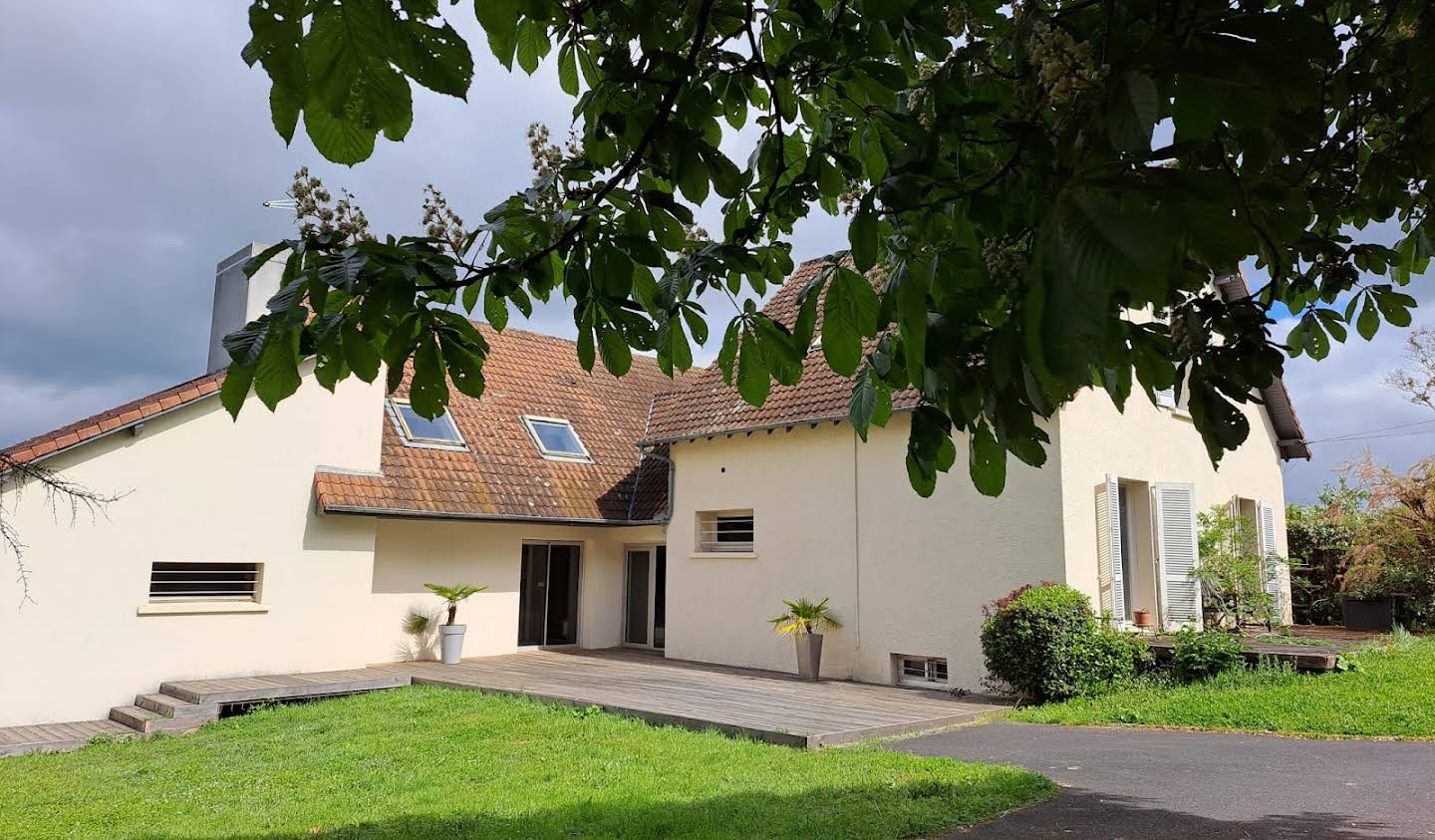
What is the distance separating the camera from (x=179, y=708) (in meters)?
11.1

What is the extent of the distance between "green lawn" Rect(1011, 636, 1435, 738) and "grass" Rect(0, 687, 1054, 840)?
321cm

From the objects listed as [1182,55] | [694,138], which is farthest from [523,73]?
[1182,55]

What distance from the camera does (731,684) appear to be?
40.3 feet

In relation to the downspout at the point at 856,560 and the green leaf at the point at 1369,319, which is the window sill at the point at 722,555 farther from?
the green leaf at the point at 1369,319

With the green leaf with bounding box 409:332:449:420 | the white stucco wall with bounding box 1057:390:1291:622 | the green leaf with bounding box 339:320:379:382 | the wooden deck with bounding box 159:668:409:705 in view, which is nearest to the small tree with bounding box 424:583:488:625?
the wooden deck with bounding box 159:668:409:705

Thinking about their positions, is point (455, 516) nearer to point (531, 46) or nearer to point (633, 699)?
point (633, 699)

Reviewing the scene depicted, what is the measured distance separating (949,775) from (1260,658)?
19.9 feet

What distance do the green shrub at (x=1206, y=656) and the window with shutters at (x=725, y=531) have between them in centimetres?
644

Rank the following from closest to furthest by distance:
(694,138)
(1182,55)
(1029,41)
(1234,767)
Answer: (1182,55) → (1029,41) → (694,138) → (1234,767)

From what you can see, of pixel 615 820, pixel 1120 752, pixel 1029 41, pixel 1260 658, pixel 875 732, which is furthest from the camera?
pixel 1260 658

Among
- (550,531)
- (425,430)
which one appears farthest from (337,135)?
(550,531)

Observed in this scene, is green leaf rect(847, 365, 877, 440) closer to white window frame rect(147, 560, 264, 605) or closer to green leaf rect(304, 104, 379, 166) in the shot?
green leaf rect(304, 104, 379, 166)

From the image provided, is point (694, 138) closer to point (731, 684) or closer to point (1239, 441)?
point (1239, 441)

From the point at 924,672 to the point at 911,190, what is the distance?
38.3 feet
